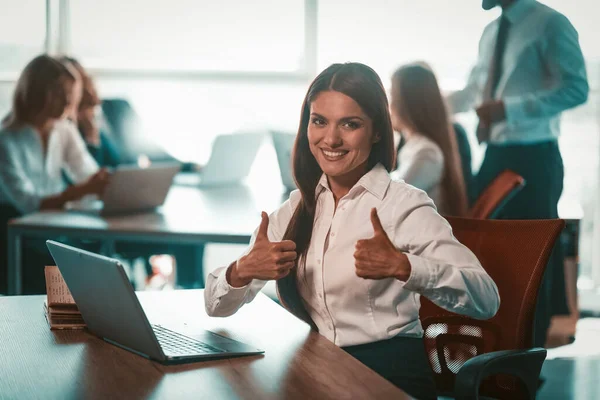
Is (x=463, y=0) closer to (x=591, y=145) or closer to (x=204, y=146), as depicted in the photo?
(x=591, y=145)

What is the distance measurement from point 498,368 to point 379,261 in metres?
0.32

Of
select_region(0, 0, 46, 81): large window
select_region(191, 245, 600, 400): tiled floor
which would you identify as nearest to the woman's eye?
select_region(191, 245, 600, 400): tiled floor

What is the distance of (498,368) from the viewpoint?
1598 mm

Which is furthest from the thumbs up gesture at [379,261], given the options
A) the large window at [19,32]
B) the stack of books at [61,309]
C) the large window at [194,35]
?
the large window at [19,32]

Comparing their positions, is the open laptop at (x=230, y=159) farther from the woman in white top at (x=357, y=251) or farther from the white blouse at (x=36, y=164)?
the woman in white top at (x=357, y=251)

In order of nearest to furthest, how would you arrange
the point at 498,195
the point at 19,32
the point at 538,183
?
1. the point at 498,195
2. the point at 538,183
3. the point at 19,32

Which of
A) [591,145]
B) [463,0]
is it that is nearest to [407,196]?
[591,145]

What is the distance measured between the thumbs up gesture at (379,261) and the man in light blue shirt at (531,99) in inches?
84.8

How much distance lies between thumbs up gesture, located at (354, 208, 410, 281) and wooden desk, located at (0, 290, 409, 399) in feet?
0.50

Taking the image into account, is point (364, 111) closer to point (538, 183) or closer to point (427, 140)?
point (427, 140)

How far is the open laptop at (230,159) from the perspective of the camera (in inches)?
165

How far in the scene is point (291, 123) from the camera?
5836mm

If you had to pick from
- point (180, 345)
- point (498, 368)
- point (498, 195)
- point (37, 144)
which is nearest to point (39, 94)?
point (37, 144)

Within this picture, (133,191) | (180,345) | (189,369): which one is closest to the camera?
(189,369)
